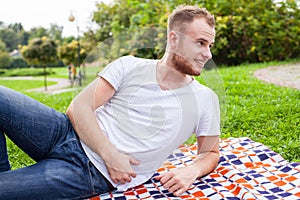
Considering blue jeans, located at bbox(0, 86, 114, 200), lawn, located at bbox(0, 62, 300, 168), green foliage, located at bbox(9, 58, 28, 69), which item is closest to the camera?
blue jeans, located at bbox(0, 86, 114, 200)

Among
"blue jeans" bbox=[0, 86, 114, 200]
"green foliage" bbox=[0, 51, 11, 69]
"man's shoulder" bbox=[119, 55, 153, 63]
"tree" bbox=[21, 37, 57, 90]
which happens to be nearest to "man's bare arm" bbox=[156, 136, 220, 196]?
"blue jeans" bbox=[0, 86, 114, 200]

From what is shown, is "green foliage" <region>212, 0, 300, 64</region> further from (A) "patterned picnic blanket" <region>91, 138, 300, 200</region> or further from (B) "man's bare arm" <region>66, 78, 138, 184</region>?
(B) "man's bare arm" <region>66, 78, 138, 184</region>

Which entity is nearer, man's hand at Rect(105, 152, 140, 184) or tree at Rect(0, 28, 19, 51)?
man's hand at Rect(105, 152, 140, 184)

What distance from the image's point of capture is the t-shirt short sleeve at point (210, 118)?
1.44m

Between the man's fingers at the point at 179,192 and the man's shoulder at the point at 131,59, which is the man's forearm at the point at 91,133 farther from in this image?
the man's fingers at the point at 179,192

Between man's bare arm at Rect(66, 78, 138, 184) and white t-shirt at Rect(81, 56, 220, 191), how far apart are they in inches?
1.0

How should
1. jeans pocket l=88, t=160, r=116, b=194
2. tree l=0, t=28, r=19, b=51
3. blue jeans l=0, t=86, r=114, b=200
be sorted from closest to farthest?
blue jeans l=0, t=86, r=114, b=200, jeans pocket l=88, t=160, r=116, b=194, tree l=0, t=28, r=19, b=51

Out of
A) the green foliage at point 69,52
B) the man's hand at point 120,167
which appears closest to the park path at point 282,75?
the man's hand at point 120,167

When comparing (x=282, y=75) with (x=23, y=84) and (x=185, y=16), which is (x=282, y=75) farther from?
(x=23, y=84)

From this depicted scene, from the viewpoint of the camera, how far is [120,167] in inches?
52.7

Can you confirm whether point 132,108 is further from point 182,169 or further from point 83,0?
point 83,0

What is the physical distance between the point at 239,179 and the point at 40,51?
772 cm

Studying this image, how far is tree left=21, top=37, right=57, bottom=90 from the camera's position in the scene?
8250mm

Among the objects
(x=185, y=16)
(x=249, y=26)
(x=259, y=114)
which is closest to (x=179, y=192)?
(x=185, y=16)
